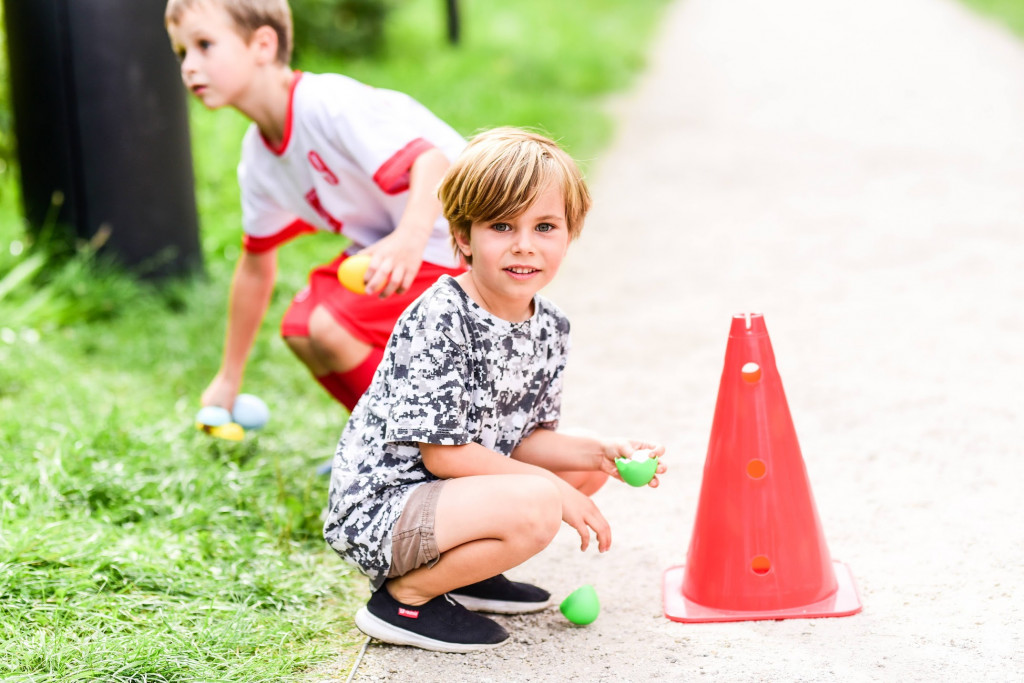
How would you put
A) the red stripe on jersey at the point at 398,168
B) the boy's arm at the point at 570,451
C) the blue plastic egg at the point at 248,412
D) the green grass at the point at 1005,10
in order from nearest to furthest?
1. the boy's arm at the point at 570,451
2. the red stripe on jersey at the point at 398,168
3. the blue plastic egg at the point at 248,412
4. the green grass at the point at 1005,10

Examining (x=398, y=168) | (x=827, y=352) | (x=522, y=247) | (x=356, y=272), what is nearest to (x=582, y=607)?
(x=522, y=247)

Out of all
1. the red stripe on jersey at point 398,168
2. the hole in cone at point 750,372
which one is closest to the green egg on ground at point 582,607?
the hole in cone at point 750,372

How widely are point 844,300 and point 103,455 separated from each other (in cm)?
336

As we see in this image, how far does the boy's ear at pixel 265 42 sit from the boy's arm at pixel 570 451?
4.54 feet

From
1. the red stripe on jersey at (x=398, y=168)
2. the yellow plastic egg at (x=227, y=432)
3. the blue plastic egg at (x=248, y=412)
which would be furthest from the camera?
the blue plastic egg at (x=248, y=412)

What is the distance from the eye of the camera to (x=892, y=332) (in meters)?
5.00

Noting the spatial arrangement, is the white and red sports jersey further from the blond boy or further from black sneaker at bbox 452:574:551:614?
black sneaker at bbox 452:574:551:614

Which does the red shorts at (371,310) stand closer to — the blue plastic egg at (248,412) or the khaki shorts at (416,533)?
the blue plastic egg at (248,412)

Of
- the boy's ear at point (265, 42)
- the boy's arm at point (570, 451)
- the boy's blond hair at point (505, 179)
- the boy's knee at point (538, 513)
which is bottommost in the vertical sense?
the boy's knee at point (538, 513)

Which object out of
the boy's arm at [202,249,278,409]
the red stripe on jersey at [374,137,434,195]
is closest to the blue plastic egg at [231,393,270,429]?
the boy's arm at [202,249,278,409]

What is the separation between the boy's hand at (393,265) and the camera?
2.96 metres

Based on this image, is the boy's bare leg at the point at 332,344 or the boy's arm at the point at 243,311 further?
→ the boy's arm at the point at 243,311

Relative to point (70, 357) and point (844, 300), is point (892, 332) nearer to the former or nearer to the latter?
point (844, 300)

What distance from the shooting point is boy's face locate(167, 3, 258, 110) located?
11.0 ft
